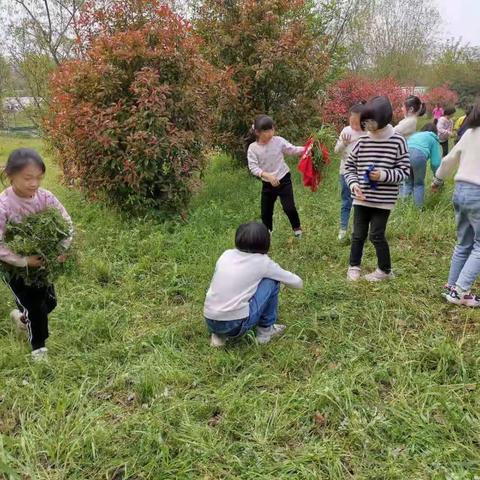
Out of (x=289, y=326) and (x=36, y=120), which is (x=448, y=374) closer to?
(x=289, y=326)

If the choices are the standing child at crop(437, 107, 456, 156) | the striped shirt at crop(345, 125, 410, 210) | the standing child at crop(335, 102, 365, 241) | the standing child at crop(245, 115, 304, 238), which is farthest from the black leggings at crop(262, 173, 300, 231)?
the standing child at crop(437, 107, 456, 156)

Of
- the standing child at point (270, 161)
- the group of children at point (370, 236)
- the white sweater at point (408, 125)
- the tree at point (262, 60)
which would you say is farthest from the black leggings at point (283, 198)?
the tree at point (262, 60)

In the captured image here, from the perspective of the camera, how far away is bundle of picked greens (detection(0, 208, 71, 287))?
9.24ft

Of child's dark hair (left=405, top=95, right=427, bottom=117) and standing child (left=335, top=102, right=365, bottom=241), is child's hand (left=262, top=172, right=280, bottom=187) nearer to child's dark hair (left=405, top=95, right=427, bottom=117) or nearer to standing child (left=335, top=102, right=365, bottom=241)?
standing child (left=335, top=102, right=365, bottom=241)

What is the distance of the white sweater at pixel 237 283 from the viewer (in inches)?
120

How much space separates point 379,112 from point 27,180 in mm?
2575

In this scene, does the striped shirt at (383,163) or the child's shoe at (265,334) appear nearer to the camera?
the child's shoe at (265,334)

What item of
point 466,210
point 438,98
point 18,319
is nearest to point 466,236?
point 466,210

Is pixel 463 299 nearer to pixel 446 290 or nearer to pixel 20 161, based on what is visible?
pixel 446 290

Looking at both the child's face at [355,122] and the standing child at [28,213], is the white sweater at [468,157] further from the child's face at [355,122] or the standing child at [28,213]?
the standing child at [28,213]

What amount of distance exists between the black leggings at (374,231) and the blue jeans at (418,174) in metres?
2.00

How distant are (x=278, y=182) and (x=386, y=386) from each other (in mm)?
2756

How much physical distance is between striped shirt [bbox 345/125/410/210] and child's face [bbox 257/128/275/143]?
1.38 m

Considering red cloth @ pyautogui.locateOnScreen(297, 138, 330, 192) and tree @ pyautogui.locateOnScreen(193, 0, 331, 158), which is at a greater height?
tree @ pyautogui.locateOnScreen(193, 0, 331, 158)
